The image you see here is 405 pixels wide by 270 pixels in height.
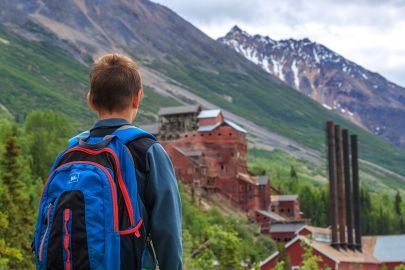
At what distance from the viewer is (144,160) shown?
19.4ft

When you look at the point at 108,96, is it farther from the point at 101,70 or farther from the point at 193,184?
the point at 193,184

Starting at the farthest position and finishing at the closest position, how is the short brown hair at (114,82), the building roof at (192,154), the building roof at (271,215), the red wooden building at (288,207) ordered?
the red wooden building at (288,207), the building roof at (192,154), the building roof at (271,215), the short brown hair at (114,82)

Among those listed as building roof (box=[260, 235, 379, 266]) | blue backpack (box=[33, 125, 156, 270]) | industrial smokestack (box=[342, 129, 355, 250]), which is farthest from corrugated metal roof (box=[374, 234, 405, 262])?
blue backpack (box=[33, 125, 156, 270])

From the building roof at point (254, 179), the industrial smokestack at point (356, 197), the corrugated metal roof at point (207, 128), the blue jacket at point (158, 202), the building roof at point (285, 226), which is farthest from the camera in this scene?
the corrugated metal roof at point (207, 128)

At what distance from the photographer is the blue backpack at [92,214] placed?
5.49 metres

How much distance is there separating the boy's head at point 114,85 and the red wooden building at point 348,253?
66.5 metres

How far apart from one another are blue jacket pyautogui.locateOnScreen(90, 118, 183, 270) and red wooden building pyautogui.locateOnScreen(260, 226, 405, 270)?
6655cm

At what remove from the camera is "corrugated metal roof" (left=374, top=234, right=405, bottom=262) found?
8838 centimetres

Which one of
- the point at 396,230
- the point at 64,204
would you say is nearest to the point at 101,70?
the point at 64,204

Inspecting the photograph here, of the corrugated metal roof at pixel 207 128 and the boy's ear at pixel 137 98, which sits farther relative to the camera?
the corrugated metal roof at pixel 207 128

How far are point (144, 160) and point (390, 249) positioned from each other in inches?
3462

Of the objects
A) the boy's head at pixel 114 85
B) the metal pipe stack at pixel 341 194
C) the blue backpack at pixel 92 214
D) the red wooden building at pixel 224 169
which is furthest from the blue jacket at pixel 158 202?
the red wooden building at pixel 224 169

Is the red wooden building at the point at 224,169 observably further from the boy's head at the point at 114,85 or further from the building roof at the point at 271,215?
the boy's head at the point at 114,85

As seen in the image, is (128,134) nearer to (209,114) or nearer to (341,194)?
(341,194)
